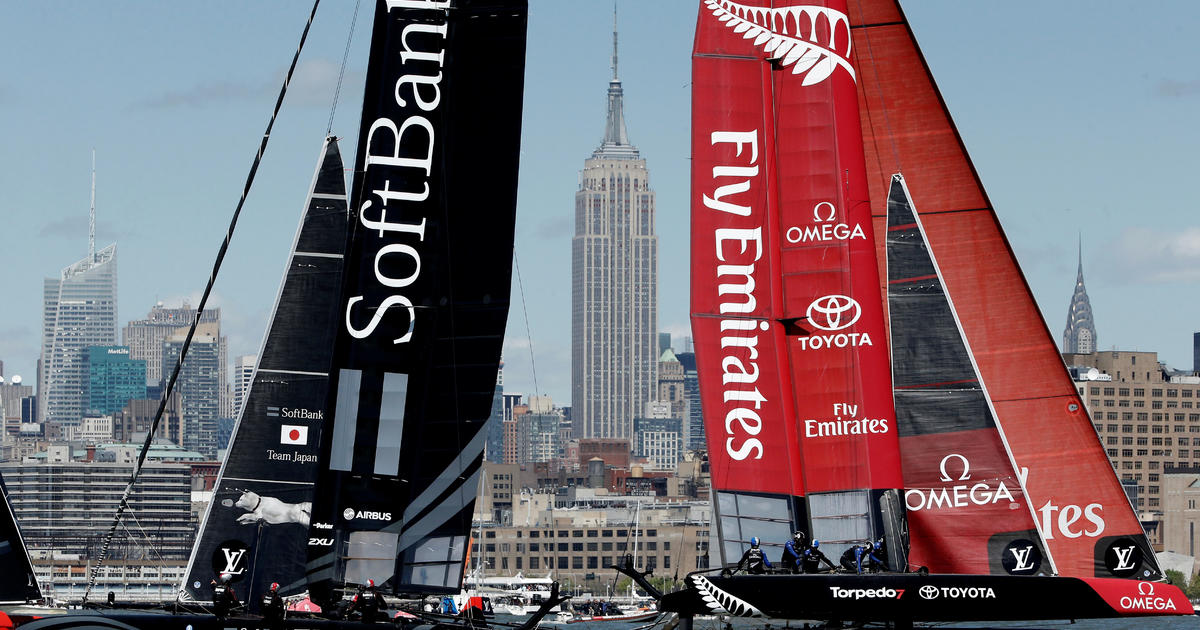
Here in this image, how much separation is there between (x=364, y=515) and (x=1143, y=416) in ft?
477

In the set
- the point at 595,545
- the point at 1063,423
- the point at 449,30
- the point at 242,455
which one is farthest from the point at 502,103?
the point at 595,545

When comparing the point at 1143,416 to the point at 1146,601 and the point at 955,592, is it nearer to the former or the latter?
the point at 1146,601

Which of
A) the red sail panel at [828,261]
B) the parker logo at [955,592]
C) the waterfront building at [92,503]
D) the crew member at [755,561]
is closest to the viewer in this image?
the parker logo at [955,592]

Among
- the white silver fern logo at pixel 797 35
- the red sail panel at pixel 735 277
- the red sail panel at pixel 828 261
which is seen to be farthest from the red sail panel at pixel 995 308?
the red sail panel at pixel 735 277

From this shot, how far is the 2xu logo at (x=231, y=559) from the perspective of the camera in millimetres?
22469

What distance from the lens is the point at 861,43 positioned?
21.2 metres

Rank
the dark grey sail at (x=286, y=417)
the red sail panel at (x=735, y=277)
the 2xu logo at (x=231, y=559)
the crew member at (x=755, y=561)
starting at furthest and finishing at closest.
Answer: the dark grey sail at (x=286, y=417) → the 2xu logo at (x=231, y=559) → the red sail panel at (x=735, y=277) → the crew member at (x=755, y=561)

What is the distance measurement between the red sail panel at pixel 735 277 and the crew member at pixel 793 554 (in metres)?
1.80

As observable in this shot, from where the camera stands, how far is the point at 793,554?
59.1ft

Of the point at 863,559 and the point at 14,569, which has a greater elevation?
the point at 863,559

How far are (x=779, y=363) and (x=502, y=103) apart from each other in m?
4.17

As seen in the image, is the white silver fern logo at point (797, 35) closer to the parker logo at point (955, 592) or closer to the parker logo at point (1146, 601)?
the parker logo at point (955, 592)

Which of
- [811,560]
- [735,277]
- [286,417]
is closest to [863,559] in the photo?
[811,560]

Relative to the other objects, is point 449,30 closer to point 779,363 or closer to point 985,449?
point 779,363
